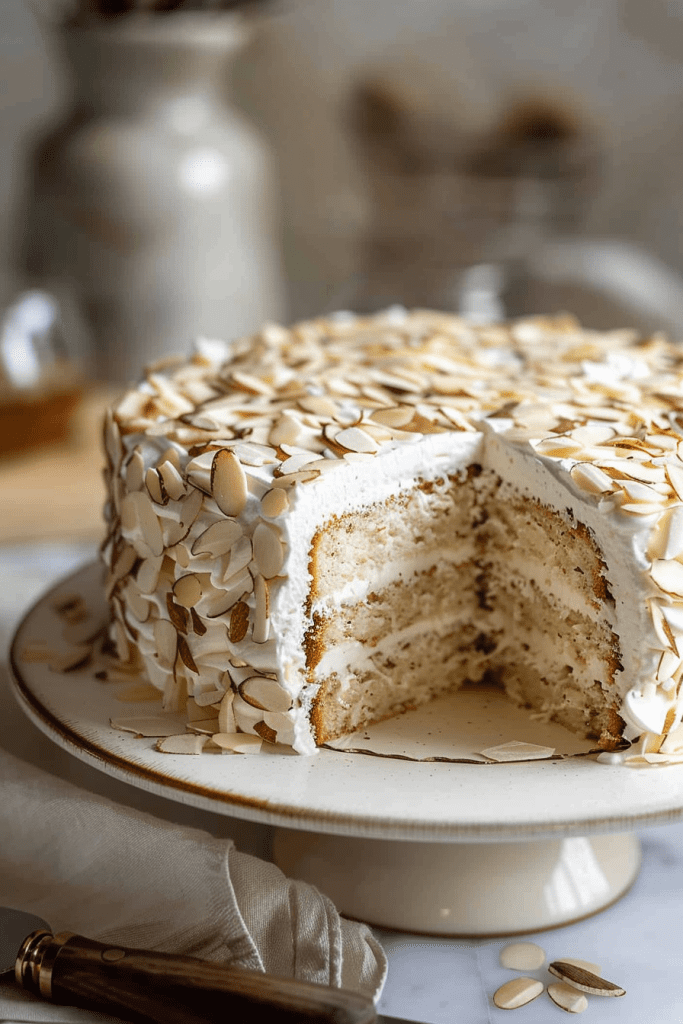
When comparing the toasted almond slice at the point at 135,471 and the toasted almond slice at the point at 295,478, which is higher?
the toasted almond slice at the point at 295,478

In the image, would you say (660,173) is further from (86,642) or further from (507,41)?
(86,642)

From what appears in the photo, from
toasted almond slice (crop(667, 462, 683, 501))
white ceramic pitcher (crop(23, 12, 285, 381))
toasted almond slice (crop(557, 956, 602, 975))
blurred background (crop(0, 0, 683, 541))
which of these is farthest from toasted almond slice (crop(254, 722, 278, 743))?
white ceramic pitcher (crop(23, 12, 285, 381))

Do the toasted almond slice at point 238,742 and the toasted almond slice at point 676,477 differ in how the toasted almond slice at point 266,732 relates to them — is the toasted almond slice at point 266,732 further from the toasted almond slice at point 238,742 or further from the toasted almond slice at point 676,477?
the toasted almond slice at point 676,477

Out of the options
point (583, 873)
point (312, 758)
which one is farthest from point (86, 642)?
point (583, 873)

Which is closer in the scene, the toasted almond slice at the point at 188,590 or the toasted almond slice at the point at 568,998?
the toasted almond slice at the point at 568,998

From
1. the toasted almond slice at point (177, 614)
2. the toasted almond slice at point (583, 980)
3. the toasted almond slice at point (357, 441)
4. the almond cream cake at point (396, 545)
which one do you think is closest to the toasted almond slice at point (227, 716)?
the almond cream cake at point (396, 545)

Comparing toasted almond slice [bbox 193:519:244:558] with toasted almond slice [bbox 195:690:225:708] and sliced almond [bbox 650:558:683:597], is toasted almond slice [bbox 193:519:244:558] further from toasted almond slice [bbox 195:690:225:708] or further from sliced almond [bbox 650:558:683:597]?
sliced almond [bbox 650:558:683:597]
